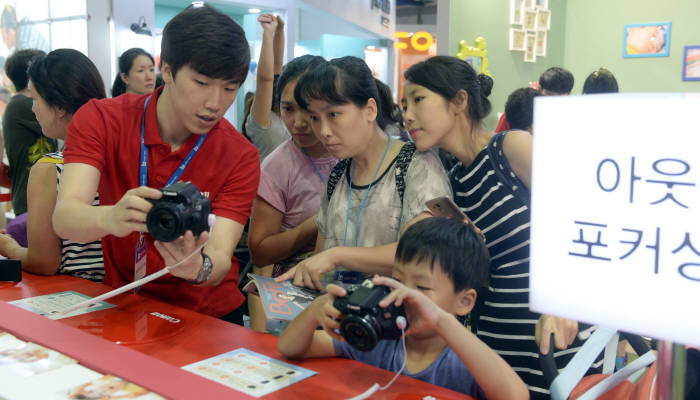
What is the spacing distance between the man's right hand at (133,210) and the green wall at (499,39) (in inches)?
165

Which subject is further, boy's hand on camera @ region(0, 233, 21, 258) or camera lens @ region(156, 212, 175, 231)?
boy's hand on camera @ region(0, 233, 21, 258)

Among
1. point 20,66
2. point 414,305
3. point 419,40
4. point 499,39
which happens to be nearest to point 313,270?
point 414,305

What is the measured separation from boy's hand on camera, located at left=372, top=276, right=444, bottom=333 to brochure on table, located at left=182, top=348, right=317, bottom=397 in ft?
0.86

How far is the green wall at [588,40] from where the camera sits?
5293 millimetres

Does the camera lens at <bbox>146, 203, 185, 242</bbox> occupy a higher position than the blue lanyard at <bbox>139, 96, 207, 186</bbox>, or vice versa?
the blue lanyard at <bbox>139, 96, 207, 186</bbox>

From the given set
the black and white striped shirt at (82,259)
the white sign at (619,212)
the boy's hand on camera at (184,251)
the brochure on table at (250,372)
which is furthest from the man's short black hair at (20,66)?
the white sign at (619,212)

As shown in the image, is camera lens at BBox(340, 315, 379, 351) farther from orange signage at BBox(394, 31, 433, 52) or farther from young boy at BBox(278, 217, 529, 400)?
orange signage at BBox(394, 31, 433, 52)

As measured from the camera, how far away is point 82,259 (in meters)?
1.86

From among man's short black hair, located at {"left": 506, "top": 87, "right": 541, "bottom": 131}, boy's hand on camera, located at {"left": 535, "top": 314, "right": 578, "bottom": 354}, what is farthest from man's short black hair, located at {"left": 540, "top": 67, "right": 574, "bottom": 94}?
boy's hand on camera, located at {"left": 535, "top": 314, "right": 578, "bottom": 354}

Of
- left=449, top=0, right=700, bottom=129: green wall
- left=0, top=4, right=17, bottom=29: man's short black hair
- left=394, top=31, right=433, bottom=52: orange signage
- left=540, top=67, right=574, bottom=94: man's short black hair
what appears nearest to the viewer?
left=540, top=67, right=574, bottom=94: man's short black hair

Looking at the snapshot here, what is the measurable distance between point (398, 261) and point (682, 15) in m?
5.82

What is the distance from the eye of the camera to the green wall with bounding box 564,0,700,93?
5.78m

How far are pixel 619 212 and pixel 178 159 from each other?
118cm

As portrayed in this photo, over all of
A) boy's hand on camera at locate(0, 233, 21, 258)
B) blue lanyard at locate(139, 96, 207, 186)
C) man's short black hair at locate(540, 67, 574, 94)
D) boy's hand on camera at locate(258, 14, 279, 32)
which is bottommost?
boy's hand on camera at locate(0, 233, 21, 258)
